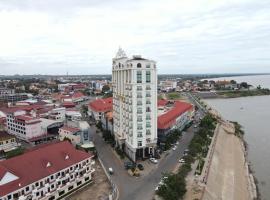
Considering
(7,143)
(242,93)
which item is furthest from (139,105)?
(242,93)

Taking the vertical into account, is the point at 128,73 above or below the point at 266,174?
above

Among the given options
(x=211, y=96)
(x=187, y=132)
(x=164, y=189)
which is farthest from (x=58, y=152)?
(x=211, y=96)

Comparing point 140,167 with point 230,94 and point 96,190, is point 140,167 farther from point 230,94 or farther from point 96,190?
point 230,94

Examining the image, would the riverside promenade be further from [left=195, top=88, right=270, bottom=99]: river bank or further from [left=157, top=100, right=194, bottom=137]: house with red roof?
[left=195, top=88, right=270, bottom=99]: river bank

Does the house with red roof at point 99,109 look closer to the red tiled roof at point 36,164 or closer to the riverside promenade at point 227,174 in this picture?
the riverside promenade at point 227,174

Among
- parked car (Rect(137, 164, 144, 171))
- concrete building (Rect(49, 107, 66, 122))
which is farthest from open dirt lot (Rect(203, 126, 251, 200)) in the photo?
concrete building (Rect(49, 107, 66, 122))

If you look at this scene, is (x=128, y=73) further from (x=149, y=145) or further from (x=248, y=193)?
(x=248, y=193)

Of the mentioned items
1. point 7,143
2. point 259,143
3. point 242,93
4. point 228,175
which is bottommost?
point 228,175
